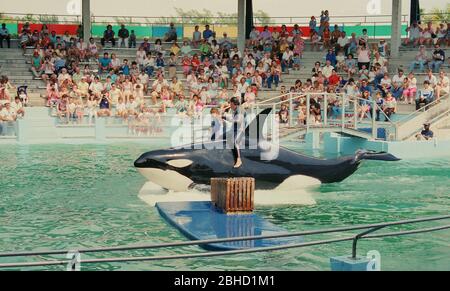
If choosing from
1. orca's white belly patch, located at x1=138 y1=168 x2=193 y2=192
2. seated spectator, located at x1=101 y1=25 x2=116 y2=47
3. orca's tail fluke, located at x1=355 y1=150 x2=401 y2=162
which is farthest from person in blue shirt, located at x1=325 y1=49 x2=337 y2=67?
orca's white belly patch, located at x1=138 y1=168 x2=193 y2=192

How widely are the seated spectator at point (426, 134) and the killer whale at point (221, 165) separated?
22.3ft

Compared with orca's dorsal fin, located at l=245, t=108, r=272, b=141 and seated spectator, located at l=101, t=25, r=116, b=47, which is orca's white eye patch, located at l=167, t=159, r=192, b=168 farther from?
seated spectator, located at l=101, t=25, r=116, b=47

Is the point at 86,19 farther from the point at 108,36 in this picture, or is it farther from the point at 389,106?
the point at 389,106

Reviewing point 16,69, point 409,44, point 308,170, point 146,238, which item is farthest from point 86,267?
A: point 409,44

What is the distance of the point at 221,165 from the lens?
15.1 m

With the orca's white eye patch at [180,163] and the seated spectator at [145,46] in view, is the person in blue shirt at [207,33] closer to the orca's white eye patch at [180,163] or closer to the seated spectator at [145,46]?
the seated spectator at [145,46]

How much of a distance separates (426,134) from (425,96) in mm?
2861

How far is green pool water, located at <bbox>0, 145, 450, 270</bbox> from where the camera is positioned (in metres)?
10.3

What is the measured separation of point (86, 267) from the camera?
33.0ft

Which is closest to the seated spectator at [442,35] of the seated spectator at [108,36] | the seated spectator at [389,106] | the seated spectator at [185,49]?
the seated spectator at [389,106]

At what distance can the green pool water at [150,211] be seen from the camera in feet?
33.9

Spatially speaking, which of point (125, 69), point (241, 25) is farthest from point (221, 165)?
point (241, 25)

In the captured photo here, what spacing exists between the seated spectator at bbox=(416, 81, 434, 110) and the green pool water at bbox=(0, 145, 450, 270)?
170 inches

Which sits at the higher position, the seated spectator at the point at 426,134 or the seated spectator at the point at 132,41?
the seated spectator at the point at 132,41
